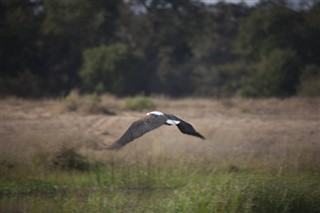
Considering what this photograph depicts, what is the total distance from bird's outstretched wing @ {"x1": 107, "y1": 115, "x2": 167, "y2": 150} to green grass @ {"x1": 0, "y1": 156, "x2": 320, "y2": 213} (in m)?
0.94

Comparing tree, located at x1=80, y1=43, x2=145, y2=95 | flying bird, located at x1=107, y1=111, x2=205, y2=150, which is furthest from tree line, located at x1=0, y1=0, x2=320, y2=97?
flying bird, located at x1=107, y1=111, x2=205, y2=150

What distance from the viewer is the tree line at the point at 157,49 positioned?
27.3 m

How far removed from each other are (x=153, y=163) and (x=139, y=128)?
367 centimetres

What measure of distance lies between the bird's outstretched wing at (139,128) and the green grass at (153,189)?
94cm

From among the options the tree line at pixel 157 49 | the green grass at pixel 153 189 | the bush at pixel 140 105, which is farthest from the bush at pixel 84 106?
the green grass at pixel 153 189

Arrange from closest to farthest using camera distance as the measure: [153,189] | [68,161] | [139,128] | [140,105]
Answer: [139,128] → [153,189] → [68,161] → [140,105]

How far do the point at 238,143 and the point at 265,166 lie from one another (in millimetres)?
2901

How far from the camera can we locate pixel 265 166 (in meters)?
10.6

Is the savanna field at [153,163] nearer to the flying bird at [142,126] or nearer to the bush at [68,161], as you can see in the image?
the bush at [68,161]

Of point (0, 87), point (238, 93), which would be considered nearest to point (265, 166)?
point (0, 87)

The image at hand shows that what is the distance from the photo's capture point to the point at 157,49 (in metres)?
31.9

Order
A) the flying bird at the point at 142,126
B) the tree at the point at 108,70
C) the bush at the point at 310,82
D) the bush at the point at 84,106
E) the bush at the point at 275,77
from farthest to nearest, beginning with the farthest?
the bush at the point at 275,77
the tree at the point at 108,70
the bush at the point at 310,82
the bush at the point at 84,106
the flying bird at the point at 142,126

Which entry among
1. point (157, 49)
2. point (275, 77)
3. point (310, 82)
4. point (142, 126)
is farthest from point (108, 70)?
point (142, 126)

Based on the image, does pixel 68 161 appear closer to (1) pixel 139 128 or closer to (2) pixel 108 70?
(1) pixel 139 128
